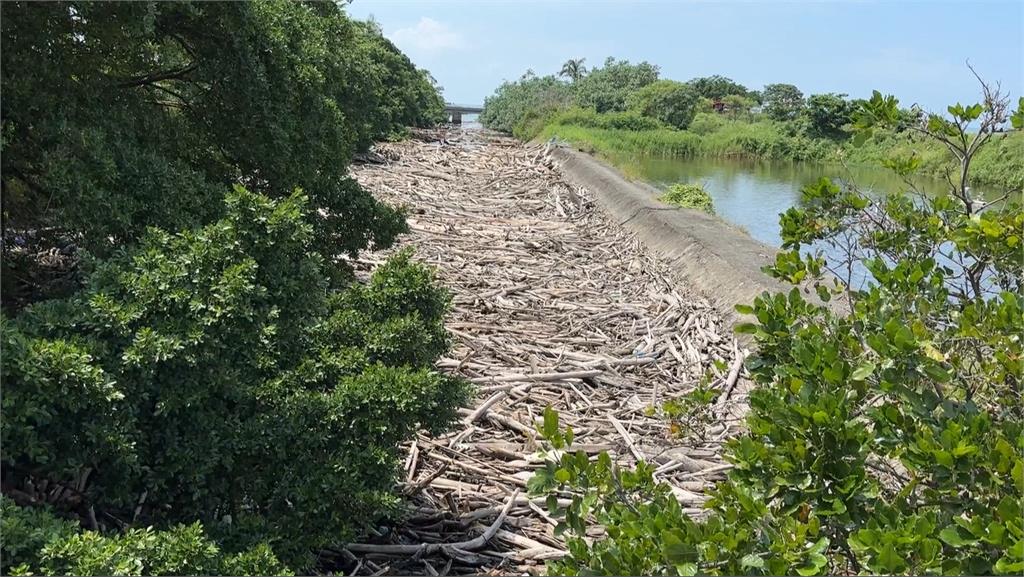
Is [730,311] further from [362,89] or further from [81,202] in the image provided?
[362,89]

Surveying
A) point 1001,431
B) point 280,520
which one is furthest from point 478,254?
point 1001,431

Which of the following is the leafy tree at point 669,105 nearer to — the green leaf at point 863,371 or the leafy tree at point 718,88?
the leafy tree at point 718,88

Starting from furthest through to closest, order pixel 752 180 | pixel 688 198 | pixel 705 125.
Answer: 1. pixel 705 125
2. pixel 752 180
3. pixel 688 198

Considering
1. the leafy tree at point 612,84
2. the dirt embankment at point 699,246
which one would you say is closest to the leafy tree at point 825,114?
the leafy tree at point 612,84

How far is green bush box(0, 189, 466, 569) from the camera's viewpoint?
9.16 feet

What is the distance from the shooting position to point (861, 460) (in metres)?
2.37

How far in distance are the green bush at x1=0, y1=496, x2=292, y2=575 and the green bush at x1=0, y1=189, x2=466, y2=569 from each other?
23cm

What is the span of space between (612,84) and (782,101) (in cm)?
1273

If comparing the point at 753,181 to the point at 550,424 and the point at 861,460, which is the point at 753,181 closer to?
the point at 861,460

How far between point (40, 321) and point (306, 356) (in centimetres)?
97

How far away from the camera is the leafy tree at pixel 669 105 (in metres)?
52.7

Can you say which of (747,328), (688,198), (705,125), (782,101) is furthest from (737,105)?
(747,328)

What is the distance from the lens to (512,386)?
18.4ft

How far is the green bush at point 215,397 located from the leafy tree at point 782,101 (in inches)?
2040
